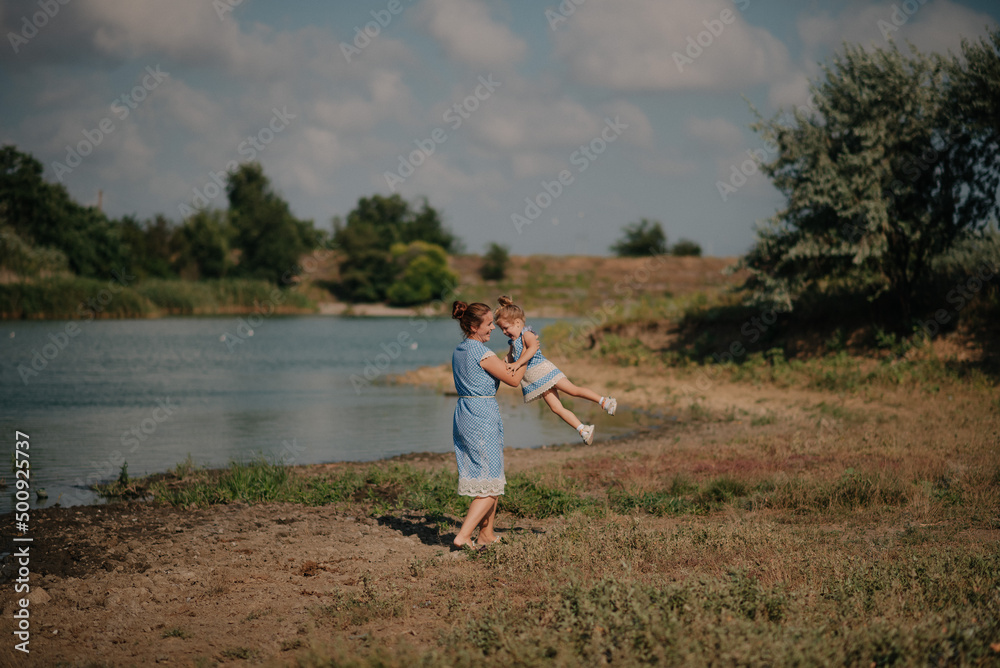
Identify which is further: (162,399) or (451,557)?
(162,399)

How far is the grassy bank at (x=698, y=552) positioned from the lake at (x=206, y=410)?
2.25 meters

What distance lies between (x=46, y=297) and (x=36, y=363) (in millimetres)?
27508

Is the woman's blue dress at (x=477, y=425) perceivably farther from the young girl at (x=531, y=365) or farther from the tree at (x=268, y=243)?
the tree at (x=268, y=243)

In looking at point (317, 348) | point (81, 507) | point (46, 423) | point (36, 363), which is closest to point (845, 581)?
point (81, 507)

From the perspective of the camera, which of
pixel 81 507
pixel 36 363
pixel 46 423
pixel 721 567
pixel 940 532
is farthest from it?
pixel 36 363

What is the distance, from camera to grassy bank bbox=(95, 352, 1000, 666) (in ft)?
15.1

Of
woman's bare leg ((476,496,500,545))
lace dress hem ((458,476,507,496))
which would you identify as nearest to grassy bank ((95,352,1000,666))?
woman's bare leg ((476,496,500,545))

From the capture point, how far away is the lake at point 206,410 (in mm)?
13859

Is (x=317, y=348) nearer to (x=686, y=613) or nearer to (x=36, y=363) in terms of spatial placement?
(x=36, y=363)

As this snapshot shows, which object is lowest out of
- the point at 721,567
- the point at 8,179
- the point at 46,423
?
the point at 46,423

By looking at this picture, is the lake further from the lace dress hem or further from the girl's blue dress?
the girl's blue dress

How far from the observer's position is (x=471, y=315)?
701 centimetres

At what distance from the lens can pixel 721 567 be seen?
629 cm

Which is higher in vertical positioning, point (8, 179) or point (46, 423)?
point (8, 179)
